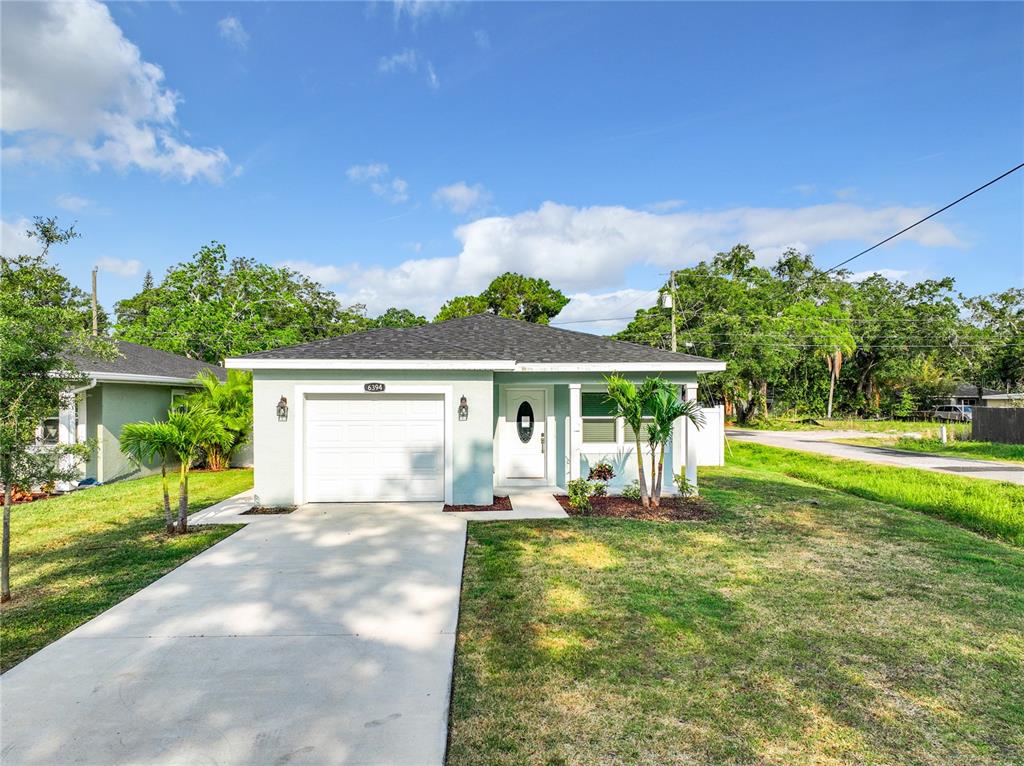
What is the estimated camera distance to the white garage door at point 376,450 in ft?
28.2

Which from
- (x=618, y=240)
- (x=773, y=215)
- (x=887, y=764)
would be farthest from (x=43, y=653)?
(x=618, y=240)

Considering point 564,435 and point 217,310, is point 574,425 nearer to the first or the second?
point 564,435

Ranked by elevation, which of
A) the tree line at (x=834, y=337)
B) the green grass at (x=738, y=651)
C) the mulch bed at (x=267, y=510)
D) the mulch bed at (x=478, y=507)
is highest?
the tree line at (x=834, y=337)

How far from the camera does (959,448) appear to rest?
18.0 meters

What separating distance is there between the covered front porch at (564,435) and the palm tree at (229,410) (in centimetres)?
723

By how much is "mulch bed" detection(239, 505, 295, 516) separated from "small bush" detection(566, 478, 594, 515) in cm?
470

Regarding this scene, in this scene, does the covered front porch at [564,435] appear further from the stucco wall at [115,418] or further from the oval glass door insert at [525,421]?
the stucco wall at [115,418]

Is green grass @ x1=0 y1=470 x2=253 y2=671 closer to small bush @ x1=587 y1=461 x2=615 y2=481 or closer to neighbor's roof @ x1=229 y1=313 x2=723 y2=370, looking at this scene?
neighbor's roof @ x1=229 y1=313 x2=723 y2=370

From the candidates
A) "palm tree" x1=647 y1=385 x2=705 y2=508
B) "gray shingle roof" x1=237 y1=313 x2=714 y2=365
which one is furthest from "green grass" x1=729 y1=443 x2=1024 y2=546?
"gray shingle roof" x1=237 y1=313 x2=714 y2=365

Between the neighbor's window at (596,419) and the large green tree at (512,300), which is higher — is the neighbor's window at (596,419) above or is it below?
below

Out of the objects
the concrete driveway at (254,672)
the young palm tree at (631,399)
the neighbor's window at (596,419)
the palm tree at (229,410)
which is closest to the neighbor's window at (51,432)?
the palm tree at (229,410)

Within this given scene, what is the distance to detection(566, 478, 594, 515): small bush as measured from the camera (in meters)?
8.22

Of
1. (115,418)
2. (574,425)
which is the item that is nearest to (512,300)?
(115,418)

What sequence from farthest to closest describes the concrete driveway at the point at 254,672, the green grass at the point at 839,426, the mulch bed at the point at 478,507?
the green grass at the point at 839,426, the mulch bed at the point at 478,507, the concrete driveway at the point at 254,672
